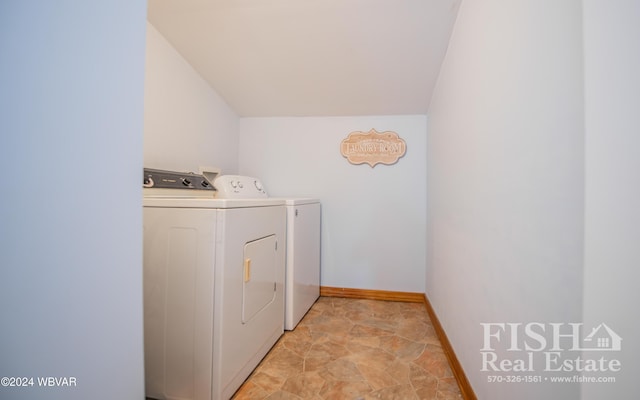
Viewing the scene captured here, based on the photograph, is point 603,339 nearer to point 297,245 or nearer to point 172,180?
point 297,245

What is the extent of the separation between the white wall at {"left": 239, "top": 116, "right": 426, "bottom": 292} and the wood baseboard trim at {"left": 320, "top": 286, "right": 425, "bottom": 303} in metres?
0.05

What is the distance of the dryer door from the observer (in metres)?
1.35

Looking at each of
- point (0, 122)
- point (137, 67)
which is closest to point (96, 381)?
point (0, 122)

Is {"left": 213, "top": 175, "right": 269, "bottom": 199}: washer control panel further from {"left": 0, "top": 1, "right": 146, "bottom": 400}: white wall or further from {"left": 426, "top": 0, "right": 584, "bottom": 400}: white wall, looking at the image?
{"left": 426, "top": 0, "right": 584, "bottom": 400}: white wall

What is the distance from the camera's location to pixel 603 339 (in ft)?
1.65

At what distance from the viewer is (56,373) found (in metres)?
0.52

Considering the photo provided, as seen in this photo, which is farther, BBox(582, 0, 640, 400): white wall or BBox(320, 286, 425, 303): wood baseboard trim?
BBox(320, 286, 425, 303): wood baseboard trim

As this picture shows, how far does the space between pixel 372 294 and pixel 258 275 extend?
5.05 ft

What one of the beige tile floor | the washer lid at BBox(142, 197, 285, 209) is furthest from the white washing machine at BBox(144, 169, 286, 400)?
the beige tile floor

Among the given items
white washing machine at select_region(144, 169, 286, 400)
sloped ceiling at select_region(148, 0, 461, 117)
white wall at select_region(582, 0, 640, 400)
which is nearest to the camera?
white wall at select_region(582, 0, 640, 400)

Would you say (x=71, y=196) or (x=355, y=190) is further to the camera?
(x=355, y=190)

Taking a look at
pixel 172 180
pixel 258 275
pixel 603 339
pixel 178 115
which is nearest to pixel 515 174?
pixel 603 339

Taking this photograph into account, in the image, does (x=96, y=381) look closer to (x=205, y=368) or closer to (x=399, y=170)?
(x=205, y=368)

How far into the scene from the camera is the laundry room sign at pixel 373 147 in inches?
103
